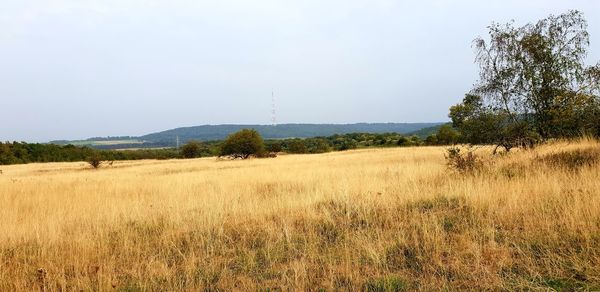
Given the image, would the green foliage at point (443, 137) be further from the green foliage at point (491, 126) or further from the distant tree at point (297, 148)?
the green foliage at point (491, 126)

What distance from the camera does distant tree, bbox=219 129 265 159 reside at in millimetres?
50562

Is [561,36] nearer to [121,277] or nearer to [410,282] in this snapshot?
[410,282]

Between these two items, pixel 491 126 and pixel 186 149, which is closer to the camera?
pixel 491 126

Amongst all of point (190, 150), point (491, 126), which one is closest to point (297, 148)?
point (190, 150)

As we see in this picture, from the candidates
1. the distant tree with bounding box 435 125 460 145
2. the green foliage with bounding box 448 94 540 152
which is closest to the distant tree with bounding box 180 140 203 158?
the distant tree with bounding box 435 125 460 145

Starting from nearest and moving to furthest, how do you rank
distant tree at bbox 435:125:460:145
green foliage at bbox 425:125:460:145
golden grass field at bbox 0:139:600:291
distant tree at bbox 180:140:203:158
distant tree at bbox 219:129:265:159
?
golden grass field at bbox 0:139:600:291
distant tree at bbox 219:129:265:159
distant tree at bbox 435:125:460:145
green foliage at bbox 425:125:460:145
distant tree at bbox 180:140:203:158

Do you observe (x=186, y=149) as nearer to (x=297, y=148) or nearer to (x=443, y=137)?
(x=297, y=148)

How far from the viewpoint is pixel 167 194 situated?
40.0ft

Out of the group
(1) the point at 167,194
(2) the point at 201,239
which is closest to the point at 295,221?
(2) the point at 201,239

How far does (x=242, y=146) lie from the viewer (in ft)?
166

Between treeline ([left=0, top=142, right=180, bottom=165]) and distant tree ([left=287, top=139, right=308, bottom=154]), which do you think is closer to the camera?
distant tree ([left=287, top=139, right=308, bottom=154])

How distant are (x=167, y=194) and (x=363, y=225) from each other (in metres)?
7.78

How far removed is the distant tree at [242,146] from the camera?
50562mm

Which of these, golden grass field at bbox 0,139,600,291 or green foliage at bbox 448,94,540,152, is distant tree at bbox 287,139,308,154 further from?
golden grass field at bbox 0,139,600,291
